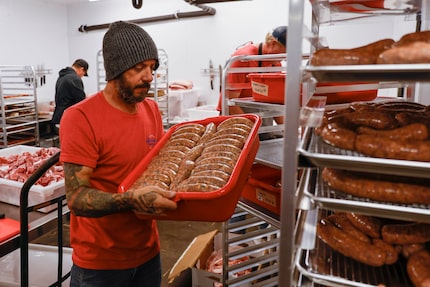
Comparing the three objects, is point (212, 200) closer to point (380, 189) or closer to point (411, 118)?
point (380, 189)

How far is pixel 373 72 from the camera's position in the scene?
88 cm

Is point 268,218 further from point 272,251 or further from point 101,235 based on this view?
point 272,251

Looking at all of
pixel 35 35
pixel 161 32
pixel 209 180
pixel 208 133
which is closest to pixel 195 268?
pixel 208 133

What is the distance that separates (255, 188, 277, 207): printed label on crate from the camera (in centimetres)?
182

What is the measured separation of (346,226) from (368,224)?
0.07m

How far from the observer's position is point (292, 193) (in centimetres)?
100

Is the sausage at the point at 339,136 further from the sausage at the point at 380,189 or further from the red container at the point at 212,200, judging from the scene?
the red container at the point at 212,200

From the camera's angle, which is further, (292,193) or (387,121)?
(387,121)

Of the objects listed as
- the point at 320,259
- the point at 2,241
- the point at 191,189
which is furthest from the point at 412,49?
the point at 2,241

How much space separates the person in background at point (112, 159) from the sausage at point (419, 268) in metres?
0.90

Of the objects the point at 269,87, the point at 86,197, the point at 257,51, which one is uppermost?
the point at 257,51

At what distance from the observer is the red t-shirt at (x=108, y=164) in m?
1.45

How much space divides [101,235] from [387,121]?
120 centimetres

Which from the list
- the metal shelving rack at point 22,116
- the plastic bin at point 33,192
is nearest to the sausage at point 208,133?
the plastic bin at point 33,192
